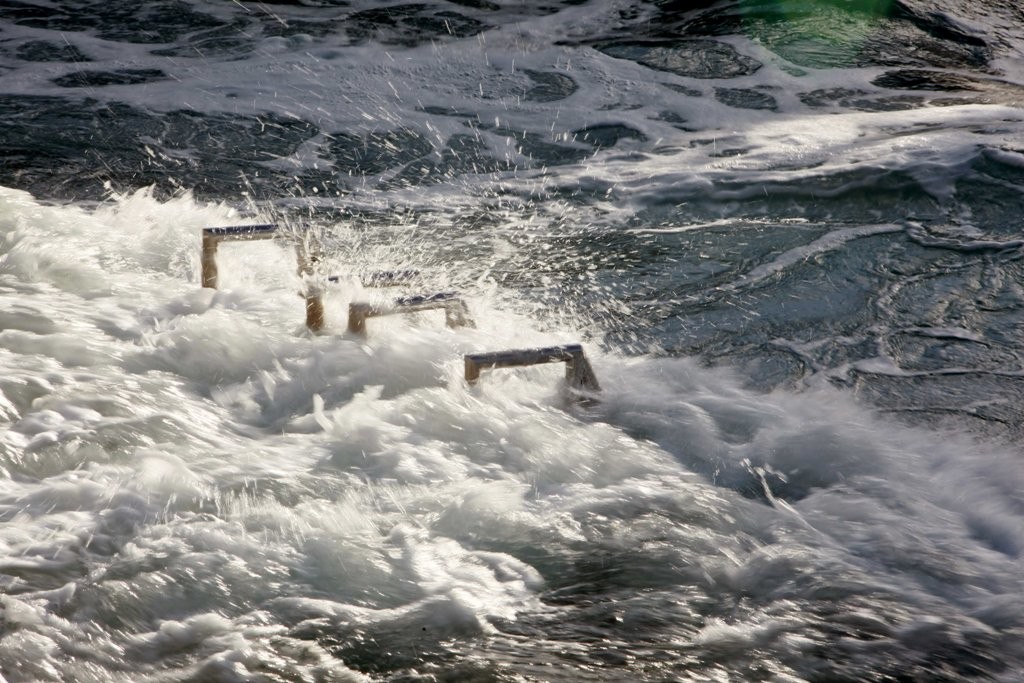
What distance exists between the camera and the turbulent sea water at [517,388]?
8.46 ft

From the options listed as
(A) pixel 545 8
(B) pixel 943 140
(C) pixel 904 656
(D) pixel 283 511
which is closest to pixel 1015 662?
(C) pixel 904 656

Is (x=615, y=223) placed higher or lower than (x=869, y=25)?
lower

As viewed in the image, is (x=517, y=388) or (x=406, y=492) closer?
(x=406, y=492)

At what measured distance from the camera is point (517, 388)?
3.84 meters

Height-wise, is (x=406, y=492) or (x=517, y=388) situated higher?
(x=517, y=388)

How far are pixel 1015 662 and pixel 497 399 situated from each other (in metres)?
1.95

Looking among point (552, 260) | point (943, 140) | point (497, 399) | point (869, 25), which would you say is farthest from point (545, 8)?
point (497, 399)

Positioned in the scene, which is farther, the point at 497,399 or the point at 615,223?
the point at 615,223

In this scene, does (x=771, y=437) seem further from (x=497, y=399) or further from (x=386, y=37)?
(x=386, y=37)

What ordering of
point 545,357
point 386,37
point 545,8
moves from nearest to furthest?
point 545,357 → point 386,37 → point 545,8

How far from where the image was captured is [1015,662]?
8.25 feet

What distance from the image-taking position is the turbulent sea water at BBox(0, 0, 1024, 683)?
2.58m

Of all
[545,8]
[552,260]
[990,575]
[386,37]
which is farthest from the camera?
[545,8]

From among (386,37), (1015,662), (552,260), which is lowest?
(1015,662)
